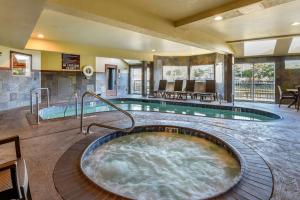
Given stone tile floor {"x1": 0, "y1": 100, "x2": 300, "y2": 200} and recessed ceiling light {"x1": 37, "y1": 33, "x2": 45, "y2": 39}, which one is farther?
recessed ceiling light {"x1": 37, "y1": 33, "x2": 45, "y2": 39}

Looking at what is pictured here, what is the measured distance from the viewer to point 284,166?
7.09 ft

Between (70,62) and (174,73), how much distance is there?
5815 mm

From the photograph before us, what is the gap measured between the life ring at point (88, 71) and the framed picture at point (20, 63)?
258 centimetres

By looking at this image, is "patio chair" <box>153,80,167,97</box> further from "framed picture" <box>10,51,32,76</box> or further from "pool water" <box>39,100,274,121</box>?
"framed picture" <box>10,51,32,76</box>

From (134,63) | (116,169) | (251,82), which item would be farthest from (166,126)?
(134,63)

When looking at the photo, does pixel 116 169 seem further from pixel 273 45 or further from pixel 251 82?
pixel 251 82

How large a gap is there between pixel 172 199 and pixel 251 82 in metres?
9.13

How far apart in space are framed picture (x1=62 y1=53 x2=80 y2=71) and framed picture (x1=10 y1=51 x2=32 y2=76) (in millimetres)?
1681

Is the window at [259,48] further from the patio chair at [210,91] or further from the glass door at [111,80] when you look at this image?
the glass door at [111,80]

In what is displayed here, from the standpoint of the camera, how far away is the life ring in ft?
31.9

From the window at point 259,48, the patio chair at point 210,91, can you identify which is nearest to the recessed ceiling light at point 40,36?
the patio chair at point 210,91

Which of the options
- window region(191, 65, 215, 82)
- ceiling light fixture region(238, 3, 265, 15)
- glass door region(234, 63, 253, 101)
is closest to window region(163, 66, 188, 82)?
window region(191, 65, 215, 82)

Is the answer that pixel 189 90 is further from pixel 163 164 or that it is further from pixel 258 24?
pixel 163 164

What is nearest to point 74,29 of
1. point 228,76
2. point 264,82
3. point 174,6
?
point 174,6
